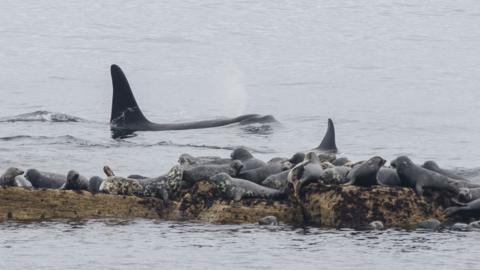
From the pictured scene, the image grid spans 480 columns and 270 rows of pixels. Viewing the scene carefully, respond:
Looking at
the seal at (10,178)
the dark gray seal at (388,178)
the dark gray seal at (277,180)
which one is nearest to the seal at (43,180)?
the seal at (10,178)

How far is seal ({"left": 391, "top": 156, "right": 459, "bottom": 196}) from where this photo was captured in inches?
723

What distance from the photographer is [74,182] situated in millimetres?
19062

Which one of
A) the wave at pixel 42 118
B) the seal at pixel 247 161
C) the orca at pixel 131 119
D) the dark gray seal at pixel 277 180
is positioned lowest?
the wave at pixel 42 118

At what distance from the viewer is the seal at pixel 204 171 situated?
18953 millimetres

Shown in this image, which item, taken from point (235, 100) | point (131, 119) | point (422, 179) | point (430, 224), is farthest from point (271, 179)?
point (235, 100)

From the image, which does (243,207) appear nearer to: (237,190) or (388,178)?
(237,190)

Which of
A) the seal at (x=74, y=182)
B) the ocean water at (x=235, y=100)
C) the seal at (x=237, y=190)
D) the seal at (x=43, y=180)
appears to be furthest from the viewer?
the seal at (x=43, y=180)

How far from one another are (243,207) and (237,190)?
0.82 ft

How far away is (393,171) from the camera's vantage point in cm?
1902

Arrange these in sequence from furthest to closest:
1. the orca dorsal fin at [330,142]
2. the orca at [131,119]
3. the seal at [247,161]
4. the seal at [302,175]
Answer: the orca at [131,119] → the orca dorsal fin at [330,142] → the seal at [247,161] → the seal at [302,175]

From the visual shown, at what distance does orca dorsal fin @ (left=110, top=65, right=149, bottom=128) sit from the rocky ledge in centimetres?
1450

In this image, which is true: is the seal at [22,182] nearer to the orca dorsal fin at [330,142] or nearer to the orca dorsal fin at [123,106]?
the orca dorsal fin at [330,142]

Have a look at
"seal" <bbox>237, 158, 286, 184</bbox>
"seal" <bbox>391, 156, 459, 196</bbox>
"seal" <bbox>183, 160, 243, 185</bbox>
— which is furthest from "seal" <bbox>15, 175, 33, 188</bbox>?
"seal" <bbox>391, 156, 459, 196</bbox>

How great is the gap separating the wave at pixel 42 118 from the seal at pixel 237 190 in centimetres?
1625
